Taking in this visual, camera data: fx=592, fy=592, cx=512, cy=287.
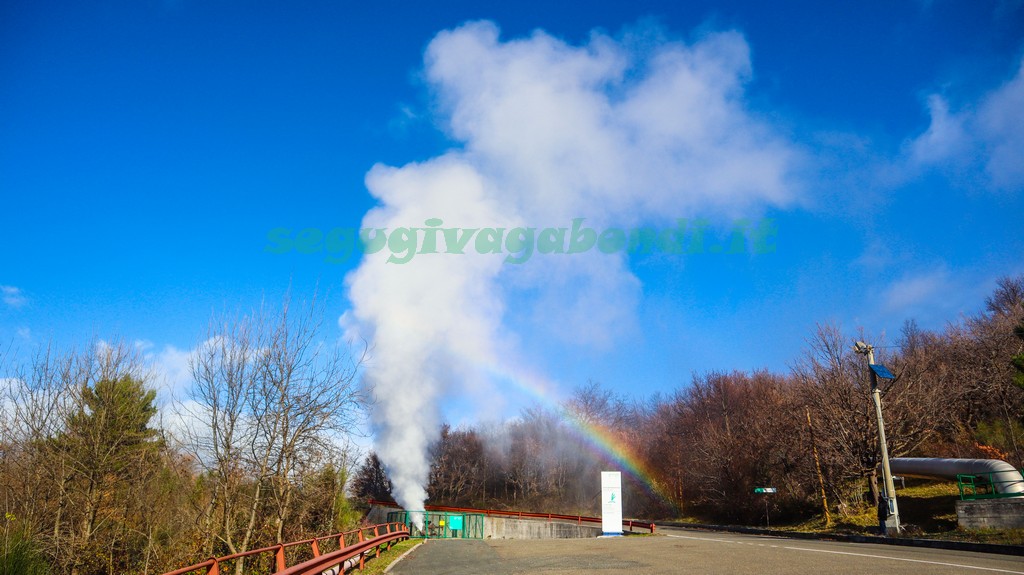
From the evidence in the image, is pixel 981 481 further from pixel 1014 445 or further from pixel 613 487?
pixel 613 487

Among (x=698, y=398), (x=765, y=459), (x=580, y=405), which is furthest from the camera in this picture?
(x=580, y=405)

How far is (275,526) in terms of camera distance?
1909cm

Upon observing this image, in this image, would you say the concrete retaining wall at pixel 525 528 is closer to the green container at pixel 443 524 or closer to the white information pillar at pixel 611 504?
the green container at pixel 443 524

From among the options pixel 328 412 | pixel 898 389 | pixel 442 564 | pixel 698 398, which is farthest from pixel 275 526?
pixel 698 398

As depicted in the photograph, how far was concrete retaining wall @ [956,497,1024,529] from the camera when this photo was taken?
17.0 m

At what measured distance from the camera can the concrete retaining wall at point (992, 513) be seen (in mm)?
17047

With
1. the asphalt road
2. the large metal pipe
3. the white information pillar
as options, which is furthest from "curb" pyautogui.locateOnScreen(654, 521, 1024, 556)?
the white information pillar

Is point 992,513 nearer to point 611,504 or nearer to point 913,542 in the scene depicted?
point 913,542

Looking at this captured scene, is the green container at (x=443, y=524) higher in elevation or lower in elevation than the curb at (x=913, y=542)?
lower

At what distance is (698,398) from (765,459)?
22589mm

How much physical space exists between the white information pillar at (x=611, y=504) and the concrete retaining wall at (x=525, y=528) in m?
12.0

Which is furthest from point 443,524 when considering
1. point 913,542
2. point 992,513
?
point 992,513

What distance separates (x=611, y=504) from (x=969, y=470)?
15.3 m

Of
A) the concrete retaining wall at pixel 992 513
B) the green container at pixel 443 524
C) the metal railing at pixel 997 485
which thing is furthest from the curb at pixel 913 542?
the green container at pixel 443 524
